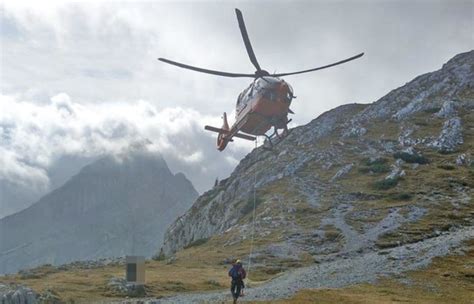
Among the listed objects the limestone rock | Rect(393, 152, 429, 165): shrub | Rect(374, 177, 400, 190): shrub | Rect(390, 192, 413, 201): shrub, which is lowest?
Rect(390, 192, 413, 201): shrub

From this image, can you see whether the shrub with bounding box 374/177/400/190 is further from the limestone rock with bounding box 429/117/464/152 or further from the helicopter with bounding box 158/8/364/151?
the helicopter with bounding box 158/8/364/151

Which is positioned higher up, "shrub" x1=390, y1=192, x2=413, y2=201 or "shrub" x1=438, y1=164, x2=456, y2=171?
"shrub" x1=438, y1=164, x2=456, y2=171

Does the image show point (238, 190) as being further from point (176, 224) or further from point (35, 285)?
point (35, 285)

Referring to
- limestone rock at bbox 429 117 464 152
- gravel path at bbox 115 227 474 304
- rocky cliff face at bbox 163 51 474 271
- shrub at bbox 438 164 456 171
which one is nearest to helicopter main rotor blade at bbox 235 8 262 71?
gravel path at bbox 115 227 474 304

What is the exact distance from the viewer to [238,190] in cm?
11700

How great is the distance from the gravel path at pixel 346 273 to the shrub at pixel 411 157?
4565 cm

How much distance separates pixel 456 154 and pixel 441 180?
17536 mm

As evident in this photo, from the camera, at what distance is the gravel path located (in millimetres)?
37188

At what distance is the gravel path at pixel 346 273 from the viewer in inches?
1464

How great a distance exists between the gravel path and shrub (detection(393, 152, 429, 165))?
45649 millimetres

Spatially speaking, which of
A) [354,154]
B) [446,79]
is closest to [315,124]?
[354,154]

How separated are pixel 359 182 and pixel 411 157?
14973 mm

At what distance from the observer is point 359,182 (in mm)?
96438

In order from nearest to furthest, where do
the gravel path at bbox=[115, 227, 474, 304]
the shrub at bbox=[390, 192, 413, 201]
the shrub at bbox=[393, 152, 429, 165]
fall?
the gravel path at bbox=[115, 227, 474, 304] < the shrub at bbox=[390, 192, 413, 201] < the shrub at bbox=[393, 152, 429, 165]
